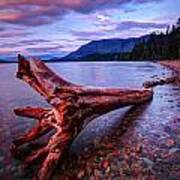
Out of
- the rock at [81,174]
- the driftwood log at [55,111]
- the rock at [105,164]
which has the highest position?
the driftwood log at [55,111]

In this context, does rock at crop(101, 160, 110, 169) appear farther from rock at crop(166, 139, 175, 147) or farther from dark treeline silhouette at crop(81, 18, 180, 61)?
dark treeline silhouette at crop(81, 18, 180, 61)

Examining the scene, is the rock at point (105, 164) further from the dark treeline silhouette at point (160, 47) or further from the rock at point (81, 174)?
the dark treeline silhouette at point (160, 47)

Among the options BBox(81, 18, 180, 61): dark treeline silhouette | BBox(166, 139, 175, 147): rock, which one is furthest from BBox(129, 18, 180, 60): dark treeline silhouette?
BBox(166, 139, 175, 147): rock

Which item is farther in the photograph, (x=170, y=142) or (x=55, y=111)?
(x=170, y=142)

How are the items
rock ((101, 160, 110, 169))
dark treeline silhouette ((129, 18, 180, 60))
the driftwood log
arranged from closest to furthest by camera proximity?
1. rock ((101, 160, 110, 169))
2. the driftwood log
3. dark treeline silhouette ((129, 18, 180, 60))

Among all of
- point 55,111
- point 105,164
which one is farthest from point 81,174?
point 55,111

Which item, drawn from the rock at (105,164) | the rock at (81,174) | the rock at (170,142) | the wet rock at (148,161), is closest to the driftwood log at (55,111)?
the rock at (81,174)

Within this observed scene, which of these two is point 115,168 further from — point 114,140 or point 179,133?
point 179,133

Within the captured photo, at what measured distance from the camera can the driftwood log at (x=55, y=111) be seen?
8.00 m

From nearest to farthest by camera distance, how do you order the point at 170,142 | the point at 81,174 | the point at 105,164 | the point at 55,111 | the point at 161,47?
the point at 81,174 → the point at 105,164 → the point at 55,111 → the point at 170,142 → the point at 161,47

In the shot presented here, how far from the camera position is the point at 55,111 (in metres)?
8.55

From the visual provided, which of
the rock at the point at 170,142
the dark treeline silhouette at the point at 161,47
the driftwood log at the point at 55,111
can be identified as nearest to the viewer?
the driftwood log at the point at 55,111

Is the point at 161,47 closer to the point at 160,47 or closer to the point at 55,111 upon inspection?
the point at 160,47

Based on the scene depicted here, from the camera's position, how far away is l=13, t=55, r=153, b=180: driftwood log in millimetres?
7996
